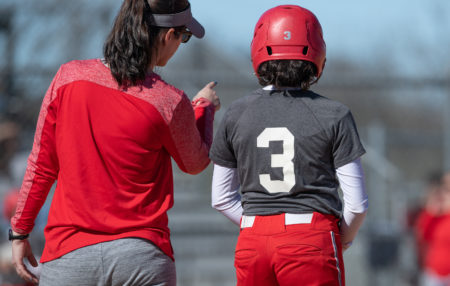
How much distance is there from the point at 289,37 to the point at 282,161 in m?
0.51

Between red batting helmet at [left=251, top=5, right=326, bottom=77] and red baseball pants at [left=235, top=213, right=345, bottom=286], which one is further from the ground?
red batting helmet at [left=251, top=5, right=326, bottom=77]

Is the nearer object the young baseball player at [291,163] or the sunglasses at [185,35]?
the young baseball player at [291,163]

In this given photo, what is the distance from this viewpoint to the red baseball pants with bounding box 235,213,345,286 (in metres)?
2.61

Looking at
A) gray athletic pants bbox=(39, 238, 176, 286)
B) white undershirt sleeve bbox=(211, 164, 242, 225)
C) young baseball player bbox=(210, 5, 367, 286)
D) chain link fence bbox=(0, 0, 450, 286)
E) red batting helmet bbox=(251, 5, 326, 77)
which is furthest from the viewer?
chain link fence bbox=(0, 0, 450, 286)

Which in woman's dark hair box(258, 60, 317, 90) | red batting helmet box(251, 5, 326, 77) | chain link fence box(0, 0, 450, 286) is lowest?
chain link fence box(0, 0, 450, 286)

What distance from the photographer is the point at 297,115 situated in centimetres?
273

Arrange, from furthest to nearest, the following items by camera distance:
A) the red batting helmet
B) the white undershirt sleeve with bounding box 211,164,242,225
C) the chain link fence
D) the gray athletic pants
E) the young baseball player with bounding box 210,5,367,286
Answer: the chain link fence
the white undershirt sleeve with bounding box 211,164,242,225
the red batting helmet
the young baseball player with bounding box 210,5,367,286
the gray athletic pants

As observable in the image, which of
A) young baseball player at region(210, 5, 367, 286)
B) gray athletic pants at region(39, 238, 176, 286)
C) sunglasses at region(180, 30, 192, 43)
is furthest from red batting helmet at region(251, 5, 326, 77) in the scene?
gray athletic pants at region(39, 238, 176, 286)

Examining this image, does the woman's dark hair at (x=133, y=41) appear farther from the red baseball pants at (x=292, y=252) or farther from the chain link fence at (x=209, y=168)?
the chain link fence at (x=209, y=168)

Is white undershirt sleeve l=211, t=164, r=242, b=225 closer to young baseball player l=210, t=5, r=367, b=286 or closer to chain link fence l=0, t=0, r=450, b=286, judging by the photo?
young baseball player l=210, t=5, r=367, b=286

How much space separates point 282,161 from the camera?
271 cm

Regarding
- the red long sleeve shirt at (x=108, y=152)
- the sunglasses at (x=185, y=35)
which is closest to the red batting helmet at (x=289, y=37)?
the sunglasses at (x=185, y=35)

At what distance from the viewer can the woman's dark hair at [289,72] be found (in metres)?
2.80

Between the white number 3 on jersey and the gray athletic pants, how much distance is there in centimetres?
52
